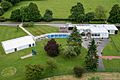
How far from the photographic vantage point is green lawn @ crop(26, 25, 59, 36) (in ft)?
249

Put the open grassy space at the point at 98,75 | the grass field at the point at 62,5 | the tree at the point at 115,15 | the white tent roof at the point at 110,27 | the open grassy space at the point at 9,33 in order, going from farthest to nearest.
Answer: the grass field at the point at 62,5
the tree at the point at 115,15
the white tent roof at the point at 110,27
the open grassy space at the point at 9,33
the open grassy space at the point at 98,75

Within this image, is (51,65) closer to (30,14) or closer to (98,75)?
(98,75)

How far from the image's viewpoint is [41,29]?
78.8 m

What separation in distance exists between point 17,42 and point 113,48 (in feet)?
84.7

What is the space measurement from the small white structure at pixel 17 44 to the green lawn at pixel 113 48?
19815mm

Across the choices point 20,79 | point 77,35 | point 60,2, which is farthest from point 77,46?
point 60,2

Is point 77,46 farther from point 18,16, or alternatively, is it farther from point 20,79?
point 18,16

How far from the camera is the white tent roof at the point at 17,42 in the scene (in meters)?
65.3

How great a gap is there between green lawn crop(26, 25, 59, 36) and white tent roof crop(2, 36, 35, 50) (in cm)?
569

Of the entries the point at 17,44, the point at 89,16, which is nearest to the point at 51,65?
the point at 17,44

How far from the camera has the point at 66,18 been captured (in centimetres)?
9006

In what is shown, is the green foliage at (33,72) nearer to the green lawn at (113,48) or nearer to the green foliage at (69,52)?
the green foliage at (69,52)

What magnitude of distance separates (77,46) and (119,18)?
27719mm

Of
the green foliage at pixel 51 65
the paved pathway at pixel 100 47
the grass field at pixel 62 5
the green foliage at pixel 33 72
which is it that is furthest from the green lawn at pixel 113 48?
the grass field at pixel 62 5
